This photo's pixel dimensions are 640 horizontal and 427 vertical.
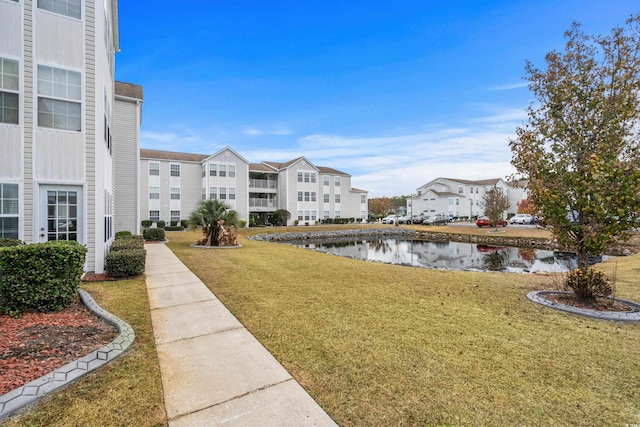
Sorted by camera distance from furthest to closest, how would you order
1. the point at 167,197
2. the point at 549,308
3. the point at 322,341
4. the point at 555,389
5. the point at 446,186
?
the point at 446,186 < the point at 167,197 < the point at 549,308 < the point at 322,341 < the point at 555,389

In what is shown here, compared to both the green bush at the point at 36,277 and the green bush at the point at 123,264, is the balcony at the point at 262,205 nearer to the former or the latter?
the green bush at the point at 123,264

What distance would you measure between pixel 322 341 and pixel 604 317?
527cm

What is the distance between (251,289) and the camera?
23.8ft

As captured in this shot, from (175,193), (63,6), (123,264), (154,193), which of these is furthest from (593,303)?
(154,193)

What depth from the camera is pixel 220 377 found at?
10.8ft

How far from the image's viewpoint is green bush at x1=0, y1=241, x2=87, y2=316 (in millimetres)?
4883

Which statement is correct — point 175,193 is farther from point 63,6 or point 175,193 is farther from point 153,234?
point 63,6

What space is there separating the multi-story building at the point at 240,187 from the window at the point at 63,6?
18.2 metres

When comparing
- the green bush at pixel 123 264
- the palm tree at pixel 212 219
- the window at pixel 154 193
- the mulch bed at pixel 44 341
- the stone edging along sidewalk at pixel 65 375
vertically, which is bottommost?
the stone edging along sidewalk at pixel 65 375

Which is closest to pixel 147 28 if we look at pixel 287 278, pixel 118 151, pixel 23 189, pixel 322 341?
pixel 118 151

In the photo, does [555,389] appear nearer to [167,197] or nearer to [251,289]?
[251,289]

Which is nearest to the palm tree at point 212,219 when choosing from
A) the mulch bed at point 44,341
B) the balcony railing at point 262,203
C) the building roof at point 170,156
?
the mulch bed at point 44,341

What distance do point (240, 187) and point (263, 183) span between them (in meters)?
5.21

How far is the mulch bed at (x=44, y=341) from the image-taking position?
3258 millimetres
